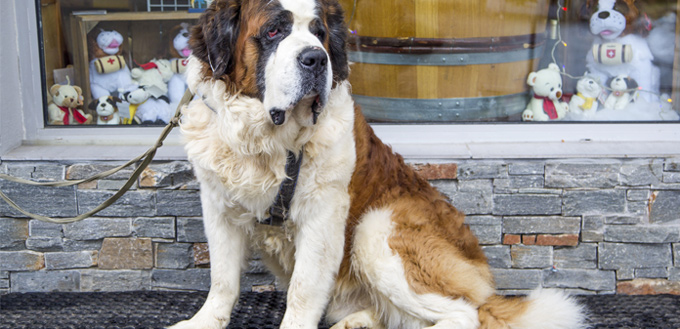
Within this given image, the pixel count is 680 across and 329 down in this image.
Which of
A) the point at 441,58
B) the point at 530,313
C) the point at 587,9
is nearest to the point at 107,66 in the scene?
the point at 441,58

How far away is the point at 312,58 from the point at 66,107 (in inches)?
79.1

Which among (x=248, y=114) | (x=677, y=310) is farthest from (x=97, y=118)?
(x=677, y=310)

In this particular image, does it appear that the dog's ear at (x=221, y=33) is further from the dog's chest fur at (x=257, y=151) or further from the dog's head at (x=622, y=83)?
the dog's head at (x=622, y=83)

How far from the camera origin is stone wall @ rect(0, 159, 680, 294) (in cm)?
337

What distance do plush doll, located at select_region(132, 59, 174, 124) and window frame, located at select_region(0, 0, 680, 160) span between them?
14 cm

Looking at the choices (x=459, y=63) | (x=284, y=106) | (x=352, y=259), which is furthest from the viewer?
(x=459, y=63)

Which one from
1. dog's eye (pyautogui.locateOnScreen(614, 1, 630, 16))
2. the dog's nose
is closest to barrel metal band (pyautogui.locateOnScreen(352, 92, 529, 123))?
dog's eye (pyautogui.locateOnScreen(614, 1, 630, 16))

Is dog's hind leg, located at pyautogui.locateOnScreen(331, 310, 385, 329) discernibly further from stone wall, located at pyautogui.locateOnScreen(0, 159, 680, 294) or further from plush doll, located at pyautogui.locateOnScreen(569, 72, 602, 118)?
Result: plush doll, located at pyautogui.locateOnScreen(569, 72, 602, 118)

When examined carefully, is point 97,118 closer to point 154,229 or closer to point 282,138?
point 154,229

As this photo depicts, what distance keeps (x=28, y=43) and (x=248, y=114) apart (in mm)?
1734

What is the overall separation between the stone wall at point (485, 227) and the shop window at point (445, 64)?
427 millimetres

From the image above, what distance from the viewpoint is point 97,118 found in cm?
376

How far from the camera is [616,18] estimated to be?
3701 millimetres

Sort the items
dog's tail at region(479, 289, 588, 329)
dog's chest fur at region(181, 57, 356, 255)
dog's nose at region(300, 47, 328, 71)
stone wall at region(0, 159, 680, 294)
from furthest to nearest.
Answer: stone wall at region(0, 159, 680, 294) < dog's tail at region(479, 289, 588, 329) < dog's chest fur at region(181, 57, 356, 255) < dog's nose at region(300, 47, 328, 71)
